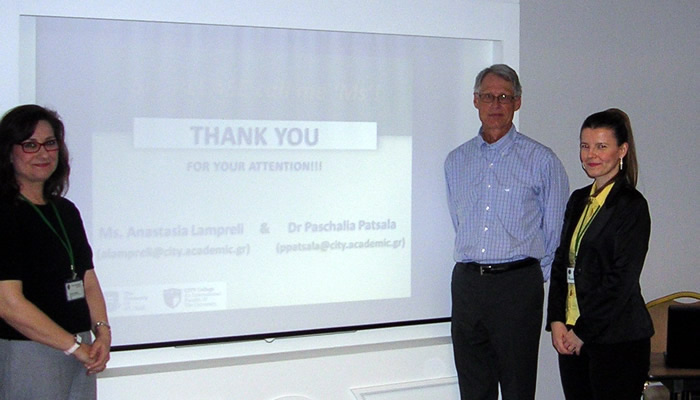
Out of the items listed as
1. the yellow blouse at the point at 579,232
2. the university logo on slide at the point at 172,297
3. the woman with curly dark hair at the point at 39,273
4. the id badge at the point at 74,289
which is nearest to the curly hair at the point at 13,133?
the woman with curly dark hair at the point at 39,273

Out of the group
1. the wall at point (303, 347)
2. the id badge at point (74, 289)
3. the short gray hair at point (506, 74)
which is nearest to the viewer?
the id badge at point (74, 289)

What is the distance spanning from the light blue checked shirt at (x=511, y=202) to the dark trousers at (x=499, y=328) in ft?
0.30

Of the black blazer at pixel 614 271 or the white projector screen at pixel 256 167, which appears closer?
the black blazer at pixel 614 271

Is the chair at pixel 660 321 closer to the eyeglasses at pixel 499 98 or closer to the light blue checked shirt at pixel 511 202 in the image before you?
the light blue checked shirt at pixel 511 202

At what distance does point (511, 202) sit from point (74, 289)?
171cm

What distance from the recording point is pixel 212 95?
279 cm

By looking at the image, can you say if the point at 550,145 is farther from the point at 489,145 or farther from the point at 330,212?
the point at 330,212

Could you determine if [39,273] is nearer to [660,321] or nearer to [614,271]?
[614,271]

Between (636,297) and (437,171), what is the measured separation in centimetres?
107

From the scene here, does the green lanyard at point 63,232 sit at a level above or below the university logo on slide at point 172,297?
above

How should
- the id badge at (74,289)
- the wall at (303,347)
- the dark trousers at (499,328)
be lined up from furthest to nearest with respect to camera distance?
1. the dark trousers at (499,328)
2. the wall at (303,347)
3. the id badge at (74,289)

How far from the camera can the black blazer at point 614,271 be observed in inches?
95.4

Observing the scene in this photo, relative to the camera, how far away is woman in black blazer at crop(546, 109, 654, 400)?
2420 millimetres

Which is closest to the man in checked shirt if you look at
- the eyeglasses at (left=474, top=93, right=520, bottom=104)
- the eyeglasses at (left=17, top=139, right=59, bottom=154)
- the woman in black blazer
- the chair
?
the eyeglasses at (left=474, top=93, right=520, bottom=104)
